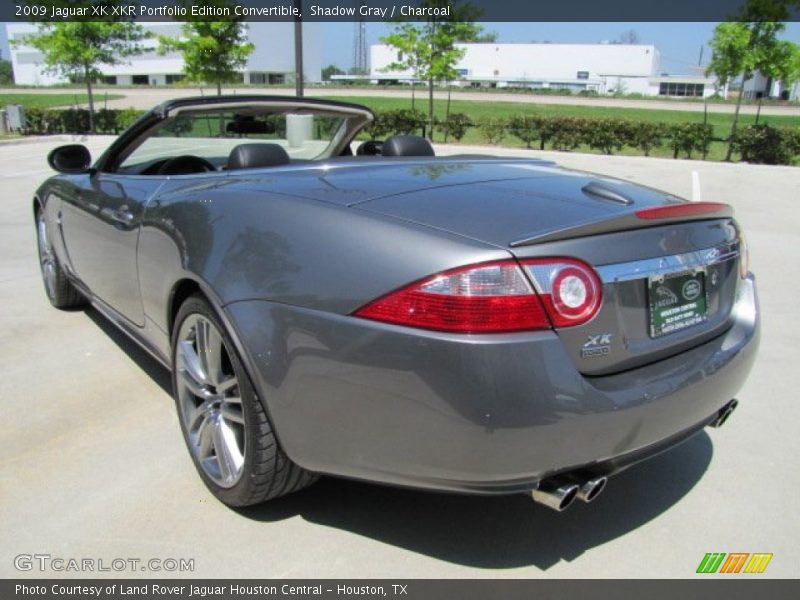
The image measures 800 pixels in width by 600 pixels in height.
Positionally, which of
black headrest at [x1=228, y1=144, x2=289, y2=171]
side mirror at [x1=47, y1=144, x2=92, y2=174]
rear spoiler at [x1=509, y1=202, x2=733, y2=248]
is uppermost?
black headrest at [x1=228, y1=144, x2=289, y2=171]

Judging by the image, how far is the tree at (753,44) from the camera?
1880cm

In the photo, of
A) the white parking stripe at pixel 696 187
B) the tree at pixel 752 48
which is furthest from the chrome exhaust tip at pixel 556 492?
the tree at pixel 752 48

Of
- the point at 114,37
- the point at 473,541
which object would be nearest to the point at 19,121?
the point at 114,37

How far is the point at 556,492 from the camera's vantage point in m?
1.93

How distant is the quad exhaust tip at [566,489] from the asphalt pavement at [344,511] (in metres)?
0.41

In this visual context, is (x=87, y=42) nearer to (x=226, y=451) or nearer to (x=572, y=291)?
(x=226, y=451)

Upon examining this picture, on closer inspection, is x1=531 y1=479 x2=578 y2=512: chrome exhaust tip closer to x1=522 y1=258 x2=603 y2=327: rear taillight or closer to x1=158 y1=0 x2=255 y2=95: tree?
x1=522 y1=258 x2=603 y2=327: rear taillight

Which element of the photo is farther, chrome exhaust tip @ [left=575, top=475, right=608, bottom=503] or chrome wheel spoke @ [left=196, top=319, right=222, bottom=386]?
chrome wheel spoke @ [left=196, top=319, right=222, bottom=386]

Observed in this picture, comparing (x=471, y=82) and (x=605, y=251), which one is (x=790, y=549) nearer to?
(x=605, y=251)

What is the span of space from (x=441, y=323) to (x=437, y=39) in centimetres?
2342

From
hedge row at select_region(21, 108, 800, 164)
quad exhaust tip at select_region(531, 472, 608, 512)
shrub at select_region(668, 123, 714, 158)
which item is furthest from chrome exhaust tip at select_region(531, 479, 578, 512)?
shrub at select_region(668, 123, 714, 158)

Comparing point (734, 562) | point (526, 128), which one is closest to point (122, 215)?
point (734, 562)

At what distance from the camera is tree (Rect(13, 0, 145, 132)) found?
22.5m
